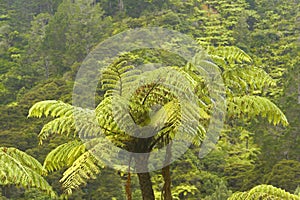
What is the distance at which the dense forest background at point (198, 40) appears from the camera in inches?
488

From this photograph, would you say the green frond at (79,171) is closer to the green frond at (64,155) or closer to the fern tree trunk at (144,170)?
the green frond at (64,155)

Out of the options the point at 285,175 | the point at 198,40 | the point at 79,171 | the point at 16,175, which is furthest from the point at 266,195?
the point at 198,40

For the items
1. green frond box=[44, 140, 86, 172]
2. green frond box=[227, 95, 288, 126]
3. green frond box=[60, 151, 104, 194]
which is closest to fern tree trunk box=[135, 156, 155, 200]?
green frond box=[60, 151, 104, 194]

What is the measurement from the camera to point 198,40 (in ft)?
50.3

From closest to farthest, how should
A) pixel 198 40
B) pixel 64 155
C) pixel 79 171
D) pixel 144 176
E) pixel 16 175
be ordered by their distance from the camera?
1. pixel 16 175
2. pixel 144 176
3. pixel 79 171
4. pixel 64 155
5. pixel 198 40

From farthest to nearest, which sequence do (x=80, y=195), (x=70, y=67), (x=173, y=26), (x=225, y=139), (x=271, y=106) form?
(x=173, y=26) < (x=70, y=67) < (x=225, y=139) < (x=80, y=195) < (x=271, y=106)

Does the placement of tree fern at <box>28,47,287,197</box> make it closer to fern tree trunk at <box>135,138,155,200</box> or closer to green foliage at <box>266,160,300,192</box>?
fern tree trunk at <box>135,138,155,200</box>

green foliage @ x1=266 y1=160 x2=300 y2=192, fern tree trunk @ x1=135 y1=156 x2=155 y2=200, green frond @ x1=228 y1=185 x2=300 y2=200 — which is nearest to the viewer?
fern tree trunk @ x1=135 y1=156 x2=155 y2=200

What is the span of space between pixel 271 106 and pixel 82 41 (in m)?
20.5

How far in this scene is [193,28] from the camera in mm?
26188

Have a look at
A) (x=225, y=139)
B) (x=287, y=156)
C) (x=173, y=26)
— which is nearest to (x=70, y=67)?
(x=173, y=26)

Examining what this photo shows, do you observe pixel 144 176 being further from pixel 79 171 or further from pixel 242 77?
pixel 242 77

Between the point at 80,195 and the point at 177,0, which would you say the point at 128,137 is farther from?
the point at 177,0

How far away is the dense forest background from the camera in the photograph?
40.7 feet
